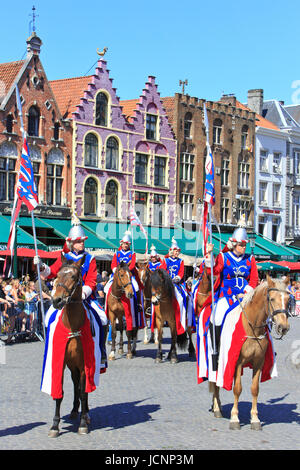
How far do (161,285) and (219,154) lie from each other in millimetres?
36672

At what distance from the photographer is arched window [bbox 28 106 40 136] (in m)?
39.0

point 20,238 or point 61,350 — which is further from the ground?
point 20,238

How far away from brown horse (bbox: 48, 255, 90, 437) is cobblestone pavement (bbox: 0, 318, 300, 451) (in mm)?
259

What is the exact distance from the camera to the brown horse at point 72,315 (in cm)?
892

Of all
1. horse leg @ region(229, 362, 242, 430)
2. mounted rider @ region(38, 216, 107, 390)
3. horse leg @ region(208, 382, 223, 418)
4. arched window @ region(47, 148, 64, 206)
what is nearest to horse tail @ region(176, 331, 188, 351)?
horse leg @ region(208, 382, 223, 418)

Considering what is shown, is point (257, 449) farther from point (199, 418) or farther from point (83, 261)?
point (83, 261)

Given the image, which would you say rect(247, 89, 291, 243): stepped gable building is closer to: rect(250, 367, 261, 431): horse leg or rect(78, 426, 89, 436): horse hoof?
rect(250, 367, 261, 431): horse leg

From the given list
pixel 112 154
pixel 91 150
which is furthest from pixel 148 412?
pixel 112 154

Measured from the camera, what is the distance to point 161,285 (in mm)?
16672

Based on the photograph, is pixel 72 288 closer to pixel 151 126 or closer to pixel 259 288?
pixel 259 288

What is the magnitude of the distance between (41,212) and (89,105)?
7.25 metres

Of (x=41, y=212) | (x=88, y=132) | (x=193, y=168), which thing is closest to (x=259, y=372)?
(x=41, y=212)

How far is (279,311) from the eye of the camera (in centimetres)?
924

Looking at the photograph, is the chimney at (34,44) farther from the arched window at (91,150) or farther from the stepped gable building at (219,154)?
the stepped gable building at (219,154)
